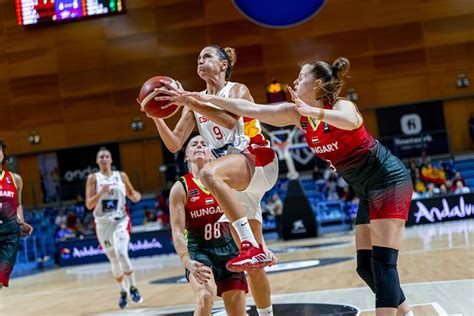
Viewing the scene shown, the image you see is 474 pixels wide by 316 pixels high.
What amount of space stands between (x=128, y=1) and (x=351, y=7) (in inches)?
277

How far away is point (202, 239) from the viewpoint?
4.77 meters

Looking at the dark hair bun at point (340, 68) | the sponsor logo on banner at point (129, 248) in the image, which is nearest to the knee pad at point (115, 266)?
the dark hair bun at point (340, 68)

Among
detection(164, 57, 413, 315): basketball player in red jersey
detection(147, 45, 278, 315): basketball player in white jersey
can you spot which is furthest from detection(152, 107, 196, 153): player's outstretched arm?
detection(164, 57, 413, 315): basketball player in red jersey

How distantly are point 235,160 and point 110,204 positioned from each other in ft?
16.7

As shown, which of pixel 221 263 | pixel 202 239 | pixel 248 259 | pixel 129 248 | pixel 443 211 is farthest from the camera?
pixel 129 248

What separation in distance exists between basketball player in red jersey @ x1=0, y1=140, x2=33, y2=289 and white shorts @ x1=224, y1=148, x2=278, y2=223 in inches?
114

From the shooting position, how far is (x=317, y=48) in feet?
68.2

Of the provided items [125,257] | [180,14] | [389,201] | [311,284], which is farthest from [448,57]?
[389,201]

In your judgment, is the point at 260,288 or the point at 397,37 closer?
Answer: the point at 260,288

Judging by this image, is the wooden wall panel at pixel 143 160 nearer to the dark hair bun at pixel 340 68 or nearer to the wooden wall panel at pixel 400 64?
the wooden wall panel at pixel 400 64

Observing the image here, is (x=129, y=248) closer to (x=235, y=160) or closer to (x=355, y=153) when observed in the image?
(x=235, y=160)

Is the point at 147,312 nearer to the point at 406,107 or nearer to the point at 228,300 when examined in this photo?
the point at 228,300

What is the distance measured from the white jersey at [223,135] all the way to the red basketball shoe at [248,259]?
0.75 meters

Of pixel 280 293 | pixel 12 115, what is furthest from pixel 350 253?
pixel 12 115
